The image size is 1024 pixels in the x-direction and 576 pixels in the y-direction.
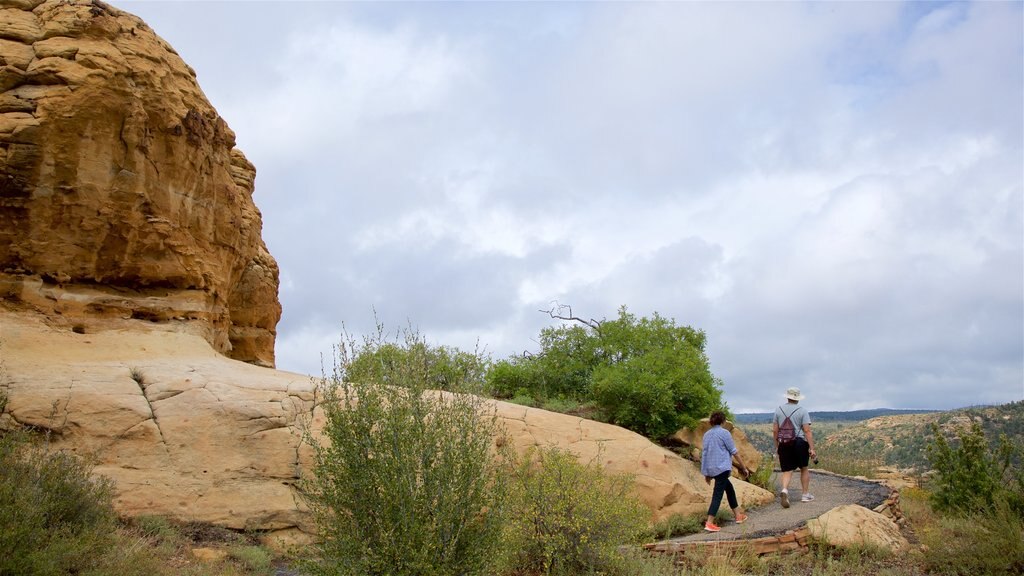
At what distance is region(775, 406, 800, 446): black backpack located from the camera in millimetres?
13383

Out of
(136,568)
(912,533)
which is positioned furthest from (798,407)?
(136,568)

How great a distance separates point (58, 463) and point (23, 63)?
8.03 m

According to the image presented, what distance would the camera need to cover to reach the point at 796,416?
43.9 feet

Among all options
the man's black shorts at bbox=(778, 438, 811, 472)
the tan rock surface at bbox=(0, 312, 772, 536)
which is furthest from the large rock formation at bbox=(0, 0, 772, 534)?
the man's black shorts at bbox=(778, 438, 811, 472)

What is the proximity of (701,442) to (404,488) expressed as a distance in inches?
425

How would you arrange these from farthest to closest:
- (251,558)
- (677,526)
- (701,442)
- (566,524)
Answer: (701,442)
(677,526)
(251,558)
(566,524)

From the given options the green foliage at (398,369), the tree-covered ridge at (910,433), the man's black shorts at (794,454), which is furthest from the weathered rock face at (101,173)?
the tree-covered ridge at (910,433)

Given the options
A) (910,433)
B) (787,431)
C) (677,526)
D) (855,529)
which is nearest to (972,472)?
(787,431)

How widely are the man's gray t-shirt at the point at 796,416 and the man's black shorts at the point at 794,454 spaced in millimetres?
180

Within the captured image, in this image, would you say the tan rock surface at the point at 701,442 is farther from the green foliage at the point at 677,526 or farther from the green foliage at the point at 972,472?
the green foliage at the point at 972,472

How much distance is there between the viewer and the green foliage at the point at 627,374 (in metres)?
16.6

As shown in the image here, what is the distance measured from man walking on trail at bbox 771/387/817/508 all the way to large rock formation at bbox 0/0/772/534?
4.52 feet

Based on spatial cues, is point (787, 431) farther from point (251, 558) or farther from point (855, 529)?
point (251, 558)

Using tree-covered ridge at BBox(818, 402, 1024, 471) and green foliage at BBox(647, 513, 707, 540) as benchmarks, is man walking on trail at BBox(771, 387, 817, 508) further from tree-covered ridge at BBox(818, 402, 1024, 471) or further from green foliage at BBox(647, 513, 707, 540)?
tree-covered ridge at BBox(818, 402, 1024, 471)
